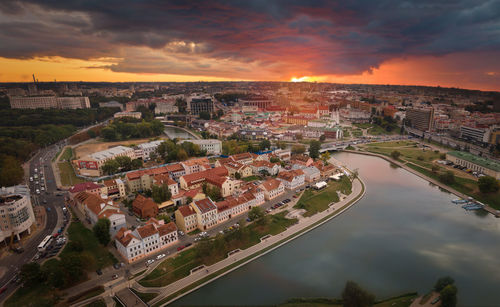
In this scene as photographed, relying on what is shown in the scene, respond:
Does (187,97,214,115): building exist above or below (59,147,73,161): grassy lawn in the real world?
above

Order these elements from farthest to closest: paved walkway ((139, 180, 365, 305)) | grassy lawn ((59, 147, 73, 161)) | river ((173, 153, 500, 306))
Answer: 1. grassy lawn ((59, 147, 73, 161))
2. river ((173, 153, 500, 306))
3. paved walkway ((139, 180, 365, 305))

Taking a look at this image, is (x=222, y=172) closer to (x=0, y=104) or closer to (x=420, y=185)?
(x=420, y=185)

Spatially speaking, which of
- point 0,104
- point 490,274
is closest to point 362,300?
point 490,274

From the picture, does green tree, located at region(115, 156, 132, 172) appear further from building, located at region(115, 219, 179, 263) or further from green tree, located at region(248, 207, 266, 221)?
green tree, located at region(248, 207, 266, 221)

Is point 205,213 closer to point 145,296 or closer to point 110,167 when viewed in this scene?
point 145,296

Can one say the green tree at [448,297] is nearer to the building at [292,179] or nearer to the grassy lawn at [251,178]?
the building at [292,179]

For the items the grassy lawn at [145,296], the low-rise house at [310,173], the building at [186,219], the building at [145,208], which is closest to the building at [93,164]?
the building at [145,208]

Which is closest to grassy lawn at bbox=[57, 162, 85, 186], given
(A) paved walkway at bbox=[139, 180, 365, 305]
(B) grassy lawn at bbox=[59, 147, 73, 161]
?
(B) grassy lawn at bbox=[59, 147, 73, 161]
